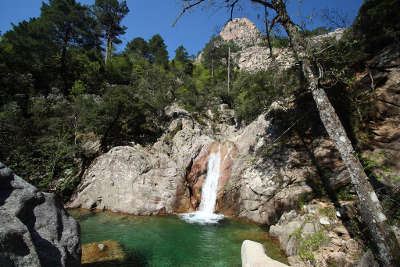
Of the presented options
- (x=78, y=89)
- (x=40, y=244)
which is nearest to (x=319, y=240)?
(x=40, y=244)

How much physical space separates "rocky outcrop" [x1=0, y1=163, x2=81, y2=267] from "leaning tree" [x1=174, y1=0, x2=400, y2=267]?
20.7ft

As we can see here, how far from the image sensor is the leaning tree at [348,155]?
3730mm

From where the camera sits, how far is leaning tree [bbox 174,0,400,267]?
12.2ft

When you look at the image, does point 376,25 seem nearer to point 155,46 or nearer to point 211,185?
point 211,185

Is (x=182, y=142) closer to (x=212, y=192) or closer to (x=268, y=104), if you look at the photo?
(x=212, y=192)

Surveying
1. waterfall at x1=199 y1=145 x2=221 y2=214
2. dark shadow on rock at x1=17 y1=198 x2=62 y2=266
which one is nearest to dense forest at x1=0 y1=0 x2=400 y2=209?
dark shadow on rock at x1=17 y1=198 x2=62 y2=266

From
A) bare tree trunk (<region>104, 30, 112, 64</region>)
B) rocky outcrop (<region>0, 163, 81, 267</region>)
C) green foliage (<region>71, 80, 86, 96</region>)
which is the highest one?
bare tree trunk (<region>104, 30, 112, 64</region>)

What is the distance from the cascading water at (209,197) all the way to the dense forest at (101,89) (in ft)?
19.7

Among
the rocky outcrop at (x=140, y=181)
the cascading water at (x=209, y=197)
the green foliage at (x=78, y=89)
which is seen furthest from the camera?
the green foliage at (x=78, y=89)

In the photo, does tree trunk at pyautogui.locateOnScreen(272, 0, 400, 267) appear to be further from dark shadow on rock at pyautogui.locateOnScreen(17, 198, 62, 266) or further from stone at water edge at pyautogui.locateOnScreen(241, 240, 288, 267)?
dark shadow on rock at pyautogui.locateOnScreen(17, 198, 62, 266)

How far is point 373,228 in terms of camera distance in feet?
12.8

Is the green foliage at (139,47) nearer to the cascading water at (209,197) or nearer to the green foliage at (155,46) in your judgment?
the green foliage at (155,46)

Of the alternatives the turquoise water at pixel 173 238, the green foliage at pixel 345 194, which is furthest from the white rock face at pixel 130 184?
the green foliage at pixel 345 194

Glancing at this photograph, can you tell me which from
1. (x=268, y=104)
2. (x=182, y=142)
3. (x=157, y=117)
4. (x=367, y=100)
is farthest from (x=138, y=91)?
(x=367, y=100)
